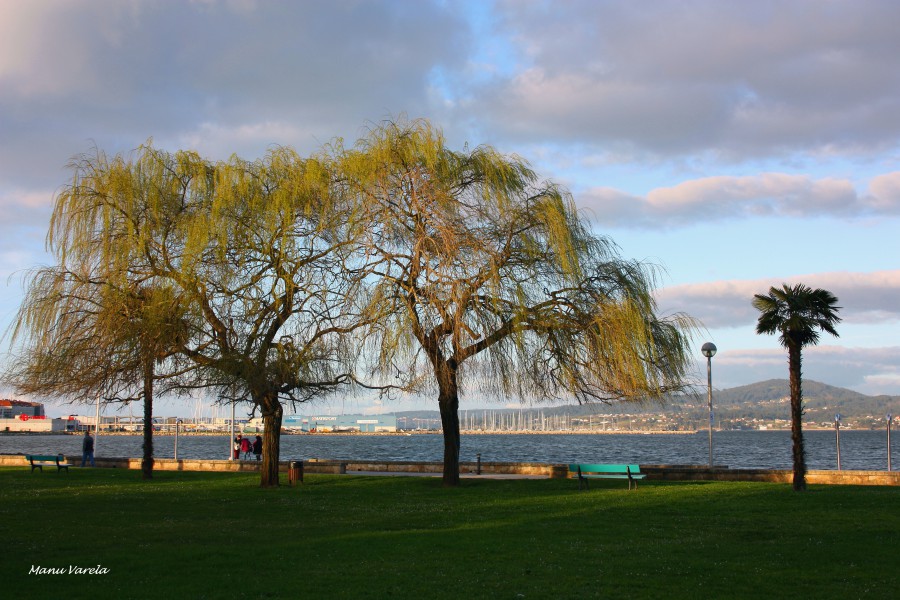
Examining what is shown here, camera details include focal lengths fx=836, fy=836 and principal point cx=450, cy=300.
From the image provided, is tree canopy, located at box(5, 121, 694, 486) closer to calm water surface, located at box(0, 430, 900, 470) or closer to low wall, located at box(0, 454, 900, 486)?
low wall, located at box(0, 454, 900, 486)

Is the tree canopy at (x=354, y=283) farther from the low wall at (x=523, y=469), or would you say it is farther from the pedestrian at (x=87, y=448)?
the pedestrian at (x=87, y=448)

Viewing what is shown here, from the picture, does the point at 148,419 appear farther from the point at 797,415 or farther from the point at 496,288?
the point at 797,415

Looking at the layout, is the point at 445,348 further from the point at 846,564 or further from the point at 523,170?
the point at 846,564

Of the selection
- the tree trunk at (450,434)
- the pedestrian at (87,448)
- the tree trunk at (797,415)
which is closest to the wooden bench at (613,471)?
the tree trunk at (450,434)

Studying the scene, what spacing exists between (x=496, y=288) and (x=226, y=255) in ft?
Answer: 25.6

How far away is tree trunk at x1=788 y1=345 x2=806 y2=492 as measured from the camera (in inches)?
880

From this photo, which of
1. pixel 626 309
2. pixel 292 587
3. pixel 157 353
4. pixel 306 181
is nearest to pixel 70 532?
pixel 292 587

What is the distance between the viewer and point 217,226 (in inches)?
934

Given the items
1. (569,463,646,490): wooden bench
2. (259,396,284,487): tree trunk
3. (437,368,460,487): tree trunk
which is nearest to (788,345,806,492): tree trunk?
(569,463,646,490): wooden bench

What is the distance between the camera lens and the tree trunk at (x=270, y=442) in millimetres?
25797

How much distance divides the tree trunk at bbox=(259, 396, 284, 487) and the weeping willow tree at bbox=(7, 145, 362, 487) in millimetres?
1067

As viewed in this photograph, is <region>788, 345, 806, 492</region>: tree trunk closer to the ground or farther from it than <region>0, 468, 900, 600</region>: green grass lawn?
farther from it

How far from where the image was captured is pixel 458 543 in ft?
45.9

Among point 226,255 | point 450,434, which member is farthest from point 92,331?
point 450,434
